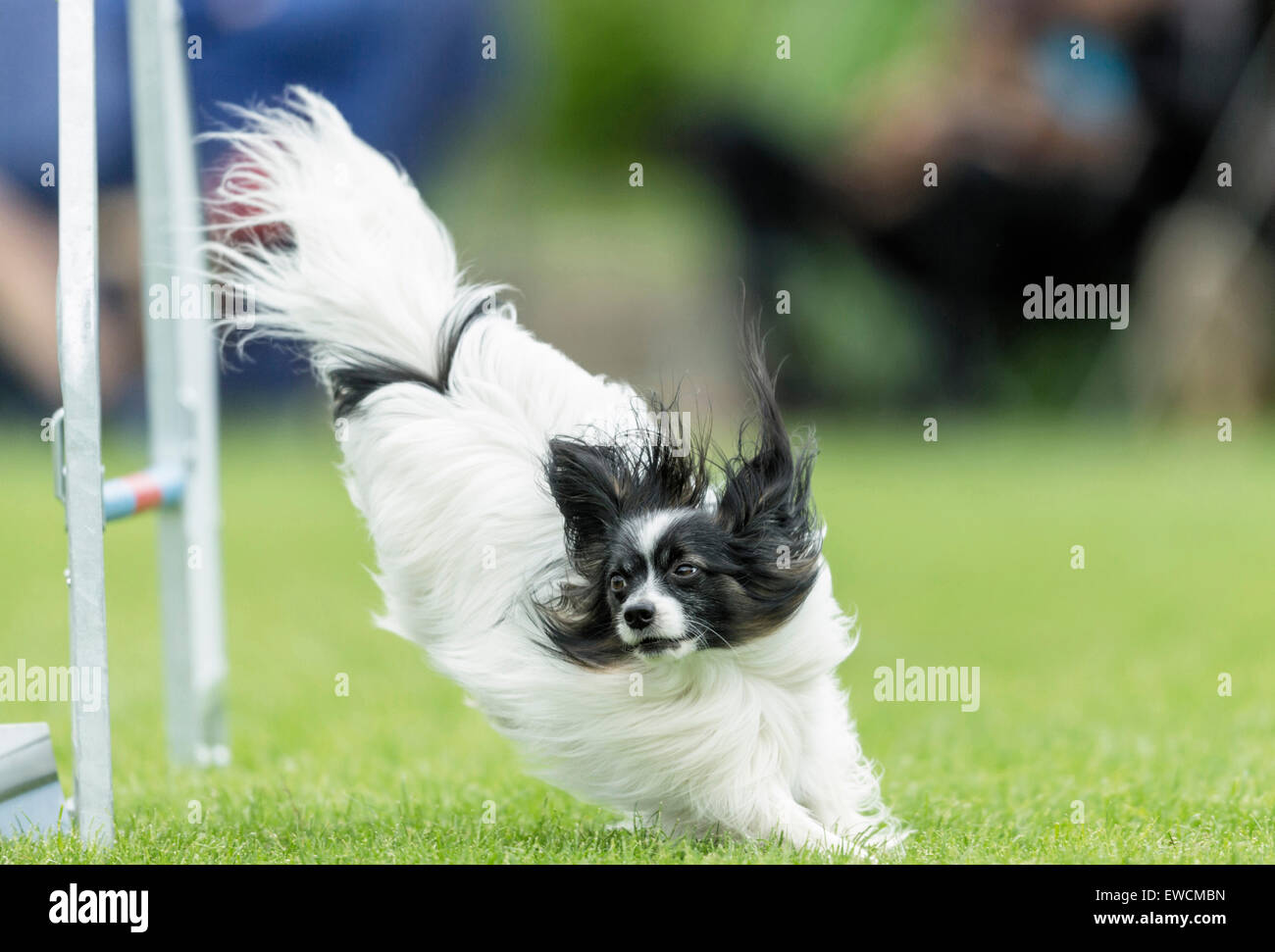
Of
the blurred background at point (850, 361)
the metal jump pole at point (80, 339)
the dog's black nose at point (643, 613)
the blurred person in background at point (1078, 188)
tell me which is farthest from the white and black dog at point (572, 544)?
the blurred person in background at point (1078, 188)

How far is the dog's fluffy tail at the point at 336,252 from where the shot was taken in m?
4.64

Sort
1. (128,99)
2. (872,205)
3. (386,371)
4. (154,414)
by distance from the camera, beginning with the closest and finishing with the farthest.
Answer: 1. (386,371)
2. (154,414)
3. (128,99)
4. (872,205)

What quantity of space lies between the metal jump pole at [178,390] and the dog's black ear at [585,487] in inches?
58.9

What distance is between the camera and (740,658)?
398 centimetres

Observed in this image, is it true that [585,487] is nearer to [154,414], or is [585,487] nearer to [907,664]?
[154,414]

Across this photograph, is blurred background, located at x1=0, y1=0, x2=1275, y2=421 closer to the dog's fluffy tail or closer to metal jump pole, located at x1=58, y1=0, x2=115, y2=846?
the dog's fluffy tail

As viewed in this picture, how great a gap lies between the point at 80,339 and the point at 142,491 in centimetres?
102

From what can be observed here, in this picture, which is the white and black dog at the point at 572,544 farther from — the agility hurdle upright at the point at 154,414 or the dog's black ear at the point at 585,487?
the agility hurdle upright at the point at 154,414

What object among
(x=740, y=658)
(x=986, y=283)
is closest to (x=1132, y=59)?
(x=986, y=283)

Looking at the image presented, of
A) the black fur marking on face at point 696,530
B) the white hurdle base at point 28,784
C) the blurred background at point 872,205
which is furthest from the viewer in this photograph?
the blurred background at point 872,205

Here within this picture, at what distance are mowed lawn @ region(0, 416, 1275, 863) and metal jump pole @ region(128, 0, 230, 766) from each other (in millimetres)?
268

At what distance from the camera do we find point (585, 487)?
399 centimetres

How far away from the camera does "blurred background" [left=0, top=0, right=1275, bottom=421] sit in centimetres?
1688

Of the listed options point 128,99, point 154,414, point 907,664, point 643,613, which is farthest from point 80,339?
point 128,99
